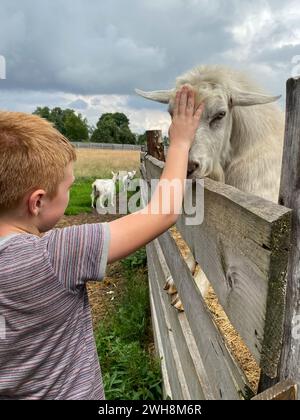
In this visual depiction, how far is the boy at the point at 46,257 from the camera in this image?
128 cm

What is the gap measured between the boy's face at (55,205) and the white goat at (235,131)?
2.29 meters

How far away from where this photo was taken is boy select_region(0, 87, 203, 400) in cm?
128

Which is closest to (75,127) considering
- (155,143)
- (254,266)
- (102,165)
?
(102,165)

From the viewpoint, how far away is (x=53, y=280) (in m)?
1.28

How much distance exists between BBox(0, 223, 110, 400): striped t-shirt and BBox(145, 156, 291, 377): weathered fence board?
0.39 meters

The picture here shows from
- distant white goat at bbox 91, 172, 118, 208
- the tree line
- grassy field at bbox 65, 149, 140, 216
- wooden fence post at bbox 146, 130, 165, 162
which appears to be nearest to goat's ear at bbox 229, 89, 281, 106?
wooden fence post at bbox 146, 130, 165, 162

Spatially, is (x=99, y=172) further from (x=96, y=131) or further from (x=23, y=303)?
(x=96, y=131)

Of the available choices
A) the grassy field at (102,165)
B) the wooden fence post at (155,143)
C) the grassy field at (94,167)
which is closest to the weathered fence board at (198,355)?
the wooden fence post at (155,143)

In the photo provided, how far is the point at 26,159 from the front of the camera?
4.33 ft

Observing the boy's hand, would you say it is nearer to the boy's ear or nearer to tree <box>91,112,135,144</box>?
the boy's ear

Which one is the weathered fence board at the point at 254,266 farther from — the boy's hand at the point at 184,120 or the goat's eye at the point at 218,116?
the goat's eye at the point at 218,116

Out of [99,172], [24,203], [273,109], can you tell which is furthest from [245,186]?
[99,172]
